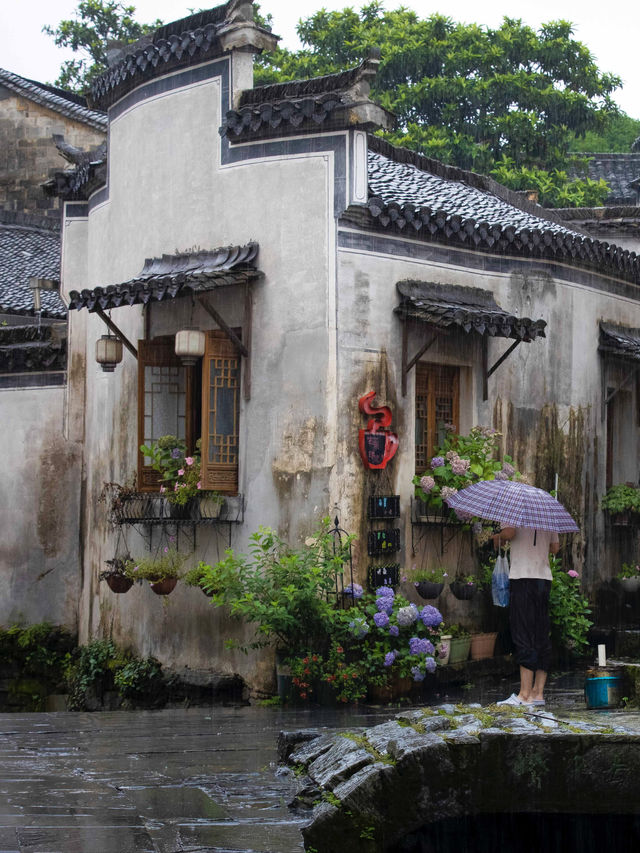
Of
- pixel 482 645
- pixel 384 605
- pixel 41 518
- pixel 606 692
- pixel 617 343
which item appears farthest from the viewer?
pixel 41 518

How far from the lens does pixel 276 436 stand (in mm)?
11969

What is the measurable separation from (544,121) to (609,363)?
655 inches

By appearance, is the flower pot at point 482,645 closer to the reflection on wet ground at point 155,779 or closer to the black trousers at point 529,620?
the reflection on wet ground at point 155,779

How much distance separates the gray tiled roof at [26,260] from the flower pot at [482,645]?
932cm

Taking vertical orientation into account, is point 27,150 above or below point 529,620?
above

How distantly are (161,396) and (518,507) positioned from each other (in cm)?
452

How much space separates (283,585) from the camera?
449 inches

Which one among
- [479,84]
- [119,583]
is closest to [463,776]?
[119,583]

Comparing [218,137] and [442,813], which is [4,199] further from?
[442,813]

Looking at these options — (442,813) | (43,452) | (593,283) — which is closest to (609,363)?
(593,283)

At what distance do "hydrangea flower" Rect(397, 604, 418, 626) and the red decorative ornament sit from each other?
4.55ft

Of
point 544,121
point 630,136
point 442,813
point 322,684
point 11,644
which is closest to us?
point 442,813

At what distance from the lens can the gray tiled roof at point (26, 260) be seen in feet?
66.6

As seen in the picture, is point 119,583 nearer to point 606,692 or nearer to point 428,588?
point 428,588
